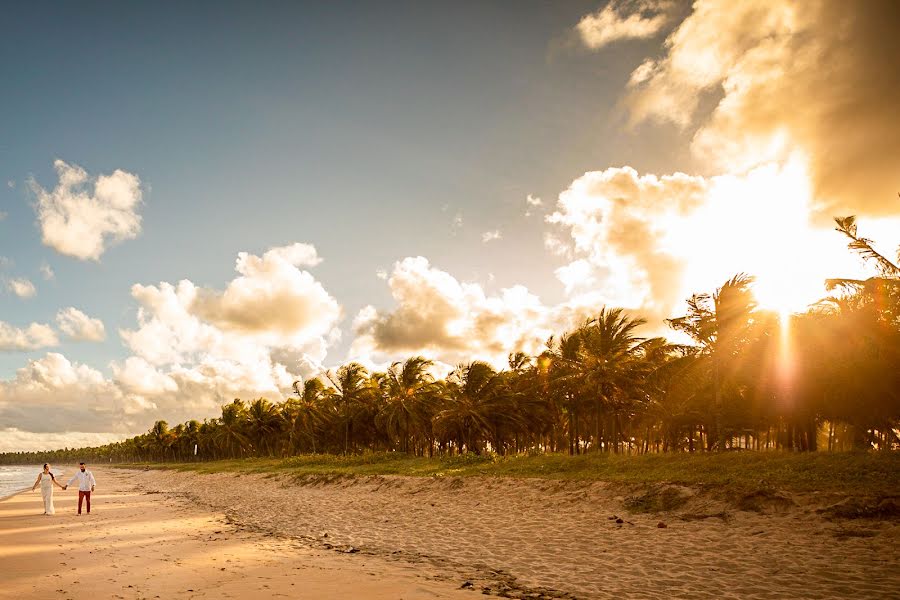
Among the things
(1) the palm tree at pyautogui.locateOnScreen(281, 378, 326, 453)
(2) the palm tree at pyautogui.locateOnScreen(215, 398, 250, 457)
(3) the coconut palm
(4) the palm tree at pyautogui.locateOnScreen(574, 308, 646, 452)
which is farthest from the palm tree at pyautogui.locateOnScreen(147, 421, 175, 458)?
(4) the palm tree at pyautogui.locateOnScreen(574, 308, 646, 452)

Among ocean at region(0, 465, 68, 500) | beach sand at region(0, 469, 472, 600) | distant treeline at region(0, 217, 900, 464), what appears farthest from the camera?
ocean at region(0, 465, 68, 500)

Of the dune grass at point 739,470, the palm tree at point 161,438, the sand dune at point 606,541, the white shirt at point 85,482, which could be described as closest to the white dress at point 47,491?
the white shirt at point 85,482

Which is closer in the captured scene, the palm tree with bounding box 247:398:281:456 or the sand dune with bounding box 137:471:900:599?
the sand dune with bounding box 137:471:900:599

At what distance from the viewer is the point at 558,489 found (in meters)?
19.2

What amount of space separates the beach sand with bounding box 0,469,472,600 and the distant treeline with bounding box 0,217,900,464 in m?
23.5

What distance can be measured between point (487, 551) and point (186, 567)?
6677 mm

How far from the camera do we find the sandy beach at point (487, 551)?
9102 millimetres

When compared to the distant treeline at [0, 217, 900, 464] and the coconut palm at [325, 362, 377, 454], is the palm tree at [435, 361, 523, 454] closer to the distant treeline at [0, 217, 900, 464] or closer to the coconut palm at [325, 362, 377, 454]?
the distant treeline at [0, 217, 900, 464]

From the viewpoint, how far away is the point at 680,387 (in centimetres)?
3628

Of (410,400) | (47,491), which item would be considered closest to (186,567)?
(47,491)

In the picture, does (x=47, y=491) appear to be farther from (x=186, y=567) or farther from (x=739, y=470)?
(x=739, y=470)

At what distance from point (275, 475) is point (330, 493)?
1392 cm

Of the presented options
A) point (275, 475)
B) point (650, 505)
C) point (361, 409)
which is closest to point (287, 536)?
point (650, 505)

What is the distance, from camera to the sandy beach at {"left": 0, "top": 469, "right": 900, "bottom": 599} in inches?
358
